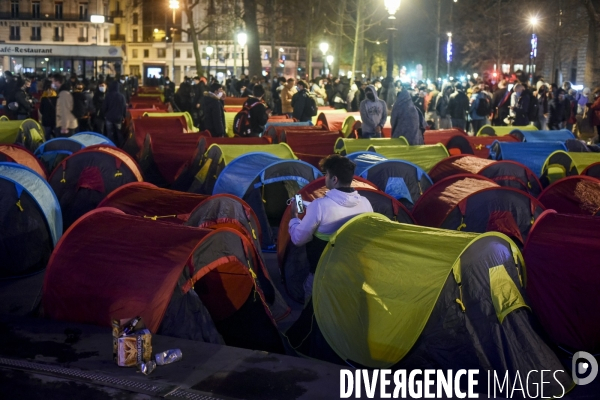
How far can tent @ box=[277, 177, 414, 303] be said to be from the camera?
30.1 feet

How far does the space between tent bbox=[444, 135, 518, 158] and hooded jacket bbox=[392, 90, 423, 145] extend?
119 centimetres

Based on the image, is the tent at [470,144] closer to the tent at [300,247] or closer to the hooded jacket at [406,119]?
the hooded jacket at [406,119]

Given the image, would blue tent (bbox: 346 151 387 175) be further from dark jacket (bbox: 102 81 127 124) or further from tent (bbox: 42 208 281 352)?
dark jacket (bbox: 102 81 127 124)

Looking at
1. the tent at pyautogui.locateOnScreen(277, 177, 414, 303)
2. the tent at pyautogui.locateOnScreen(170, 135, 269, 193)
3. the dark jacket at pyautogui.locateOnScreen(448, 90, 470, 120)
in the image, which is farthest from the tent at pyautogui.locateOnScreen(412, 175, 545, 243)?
the dark jacket at pyautogui.locateOnScreen(448, 90, 470, 120)

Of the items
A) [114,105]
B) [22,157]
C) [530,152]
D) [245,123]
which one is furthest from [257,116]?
[22,157]

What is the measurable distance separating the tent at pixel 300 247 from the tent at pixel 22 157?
15.4 feet

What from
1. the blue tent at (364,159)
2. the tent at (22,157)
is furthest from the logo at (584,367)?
the tent at (22,157)

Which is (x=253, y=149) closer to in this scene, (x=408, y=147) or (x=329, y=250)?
(x=408, y=147)

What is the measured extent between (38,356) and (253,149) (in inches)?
273

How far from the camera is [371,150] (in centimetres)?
1350

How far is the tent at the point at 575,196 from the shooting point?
35.6ft

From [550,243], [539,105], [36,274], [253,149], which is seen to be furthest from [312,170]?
[539,105]

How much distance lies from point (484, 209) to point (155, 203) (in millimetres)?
3772

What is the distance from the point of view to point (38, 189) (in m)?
10.2
